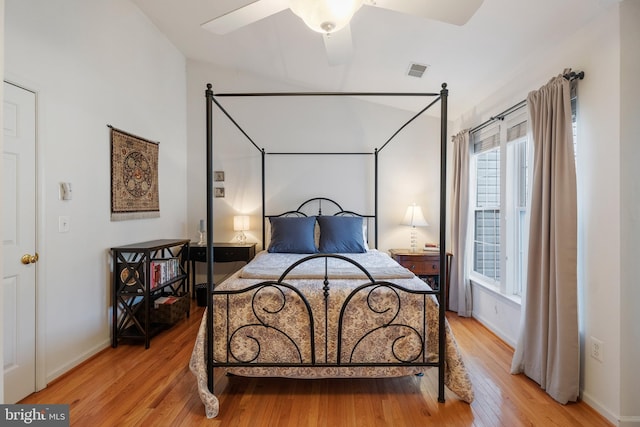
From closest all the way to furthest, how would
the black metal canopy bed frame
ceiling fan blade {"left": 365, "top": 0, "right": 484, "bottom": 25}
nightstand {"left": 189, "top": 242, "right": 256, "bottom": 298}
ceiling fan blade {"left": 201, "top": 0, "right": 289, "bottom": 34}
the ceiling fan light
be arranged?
the ceiling fan light, ceiling fan blade {"left": 365, "top": 0, "right": 484, "bottom": 25}, ceiling fan blade {"left": 201, "top": 0, "right": 289, "bottom": 34}, the black metal canopy bed frame, nightstand {"left": 189, "top": 242, "right": 256, "bottom": 298}

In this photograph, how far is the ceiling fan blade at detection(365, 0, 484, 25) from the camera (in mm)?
1382

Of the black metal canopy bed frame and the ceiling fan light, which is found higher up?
the ceiling fan light

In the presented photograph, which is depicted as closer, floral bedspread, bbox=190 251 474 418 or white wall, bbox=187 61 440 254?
floral bedspread, bbox=190 251 474 418

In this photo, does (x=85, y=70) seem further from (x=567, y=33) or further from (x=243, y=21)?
(x=567, y=33)

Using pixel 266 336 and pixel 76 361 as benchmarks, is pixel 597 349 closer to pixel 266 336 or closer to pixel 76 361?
→ pixel 266 336

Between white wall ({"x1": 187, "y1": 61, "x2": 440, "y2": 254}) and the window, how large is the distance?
A: 2.38ft

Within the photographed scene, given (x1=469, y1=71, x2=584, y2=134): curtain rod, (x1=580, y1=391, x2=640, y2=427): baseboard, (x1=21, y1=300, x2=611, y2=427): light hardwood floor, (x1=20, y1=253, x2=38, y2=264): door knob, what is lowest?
(x1=21, y1=300, x2=611, y2=427): light hardwood floor

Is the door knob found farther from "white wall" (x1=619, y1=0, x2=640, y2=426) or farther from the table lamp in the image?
"white wall" (x1=619, y1=0, x2=640, y2=426)

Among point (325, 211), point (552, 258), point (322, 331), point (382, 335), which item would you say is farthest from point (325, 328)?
point (325, 211)

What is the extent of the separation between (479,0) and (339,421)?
2.20m

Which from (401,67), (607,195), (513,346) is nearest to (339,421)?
(513,346)

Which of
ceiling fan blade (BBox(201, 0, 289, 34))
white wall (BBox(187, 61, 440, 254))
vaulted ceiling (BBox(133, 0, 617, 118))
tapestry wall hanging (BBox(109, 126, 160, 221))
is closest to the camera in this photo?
ceiling fan blade (BBox(201, 0, 289, 34))

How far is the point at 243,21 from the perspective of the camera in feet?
5.34

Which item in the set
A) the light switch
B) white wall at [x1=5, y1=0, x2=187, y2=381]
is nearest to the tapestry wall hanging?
white wall at [x1=5, y1=0, x2=187, y2=381]
